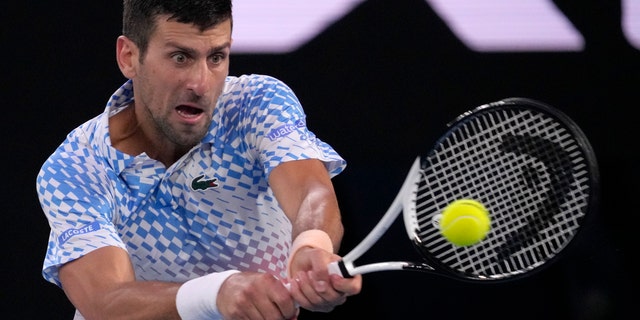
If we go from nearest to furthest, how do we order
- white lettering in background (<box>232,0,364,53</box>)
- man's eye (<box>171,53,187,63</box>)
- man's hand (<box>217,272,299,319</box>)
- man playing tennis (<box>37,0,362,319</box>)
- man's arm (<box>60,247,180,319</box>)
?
man's hand (<box>217,272,299,319</box>) → man's arm (<box>60,247,180,319</box>) → man playing tennis (<box>37,0,362,319</box>) → man's eye (<box>171,53,187,63</box>) → white lettering in background (<box>232,0,364,53</box>)

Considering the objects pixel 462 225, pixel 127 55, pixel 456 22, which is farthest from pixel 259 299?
pixel 456 22

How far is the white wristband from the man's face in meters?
0.60

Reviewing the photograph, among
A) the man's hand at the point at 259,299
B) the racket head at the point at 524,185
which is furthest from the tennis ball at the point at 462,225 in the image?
the man's hand at the point at 259,299

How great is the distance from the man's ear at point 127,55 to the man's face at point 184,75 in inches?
2.0

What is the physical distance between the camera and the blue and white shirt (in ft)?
11.2

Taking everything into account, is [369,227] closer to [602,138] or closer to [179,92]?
[602,138]

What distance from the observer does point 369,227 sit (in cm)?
460

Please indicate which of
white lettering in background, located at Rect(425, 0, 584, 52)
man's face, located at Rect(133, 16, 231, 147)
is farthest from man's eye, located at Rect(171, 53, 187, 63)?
white lettering in background, located at Rect(425, 0, 584, 52)

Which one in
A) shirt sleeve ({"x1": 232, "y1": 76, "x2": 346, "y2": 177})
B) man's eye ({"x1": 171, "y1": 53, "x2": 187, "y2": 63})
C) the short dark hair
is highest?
the short dark hair

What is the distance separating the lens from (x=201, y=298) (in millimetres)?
2928

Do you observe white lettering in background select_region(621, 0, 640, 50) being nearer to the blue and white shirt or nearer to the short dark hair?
the blue and white shirt

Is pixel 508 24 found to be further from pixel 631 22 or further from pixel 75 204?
pixel 75 204

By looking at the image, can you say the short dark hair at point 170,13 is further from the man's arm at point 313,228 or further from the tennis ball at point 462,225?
the tennis ball at point 462,225

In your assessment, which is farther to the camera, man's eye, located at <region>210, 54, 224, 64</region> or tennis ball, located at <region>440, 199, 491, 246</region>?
man's eye, located at <region>210, 54, 224, 64</region>
